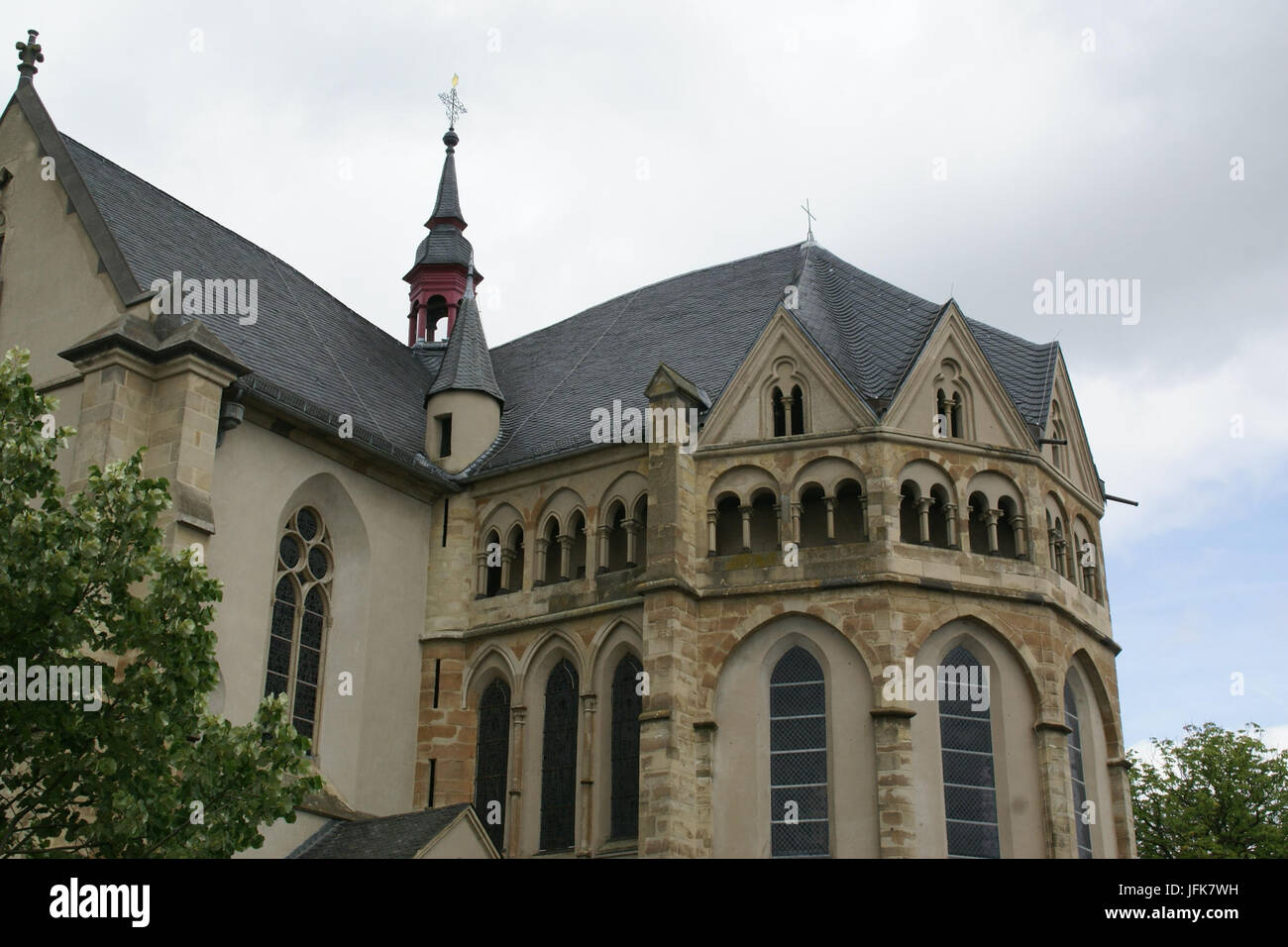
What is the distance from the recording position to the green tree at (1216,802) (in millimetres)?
42031

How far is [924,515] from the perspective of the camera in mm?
24922

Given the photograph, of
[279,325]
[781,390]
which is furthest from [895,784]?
[279,325]

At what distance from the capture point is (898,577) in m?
24.2

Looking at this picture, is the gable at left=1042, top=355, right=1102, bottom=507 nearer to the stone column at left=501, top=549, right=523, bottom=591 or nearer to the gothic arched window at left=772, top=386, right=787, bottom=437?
the gothic arched window at left=772, top=386, right=787, bottom=437

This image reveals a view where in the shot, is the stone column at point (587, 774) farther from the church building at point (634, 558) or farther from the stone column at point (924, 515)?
the stone column at point (924, 515)

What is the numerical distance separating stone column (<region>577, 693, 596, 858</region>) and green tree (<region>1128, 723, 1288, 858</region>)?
73.3 feet

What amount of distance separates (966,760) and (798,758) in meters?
2.61

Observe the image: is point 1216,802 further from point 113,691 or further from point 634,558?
point 113,691

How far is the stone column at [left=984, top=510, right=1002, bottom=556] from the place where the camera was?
25281mm

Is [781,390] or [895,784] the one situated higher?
[781,390]
